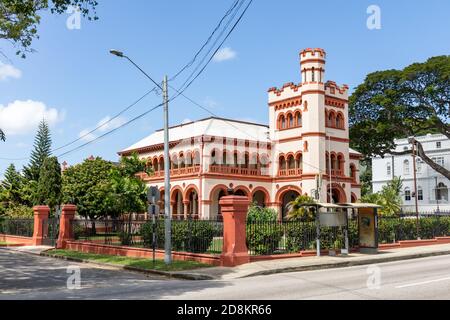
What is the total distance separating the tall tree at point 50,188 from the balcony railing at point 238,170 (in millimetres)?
16991

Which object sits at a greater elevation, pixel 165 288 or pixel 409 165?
pixel 409 165

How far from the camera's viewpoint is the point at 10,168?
62.5 m

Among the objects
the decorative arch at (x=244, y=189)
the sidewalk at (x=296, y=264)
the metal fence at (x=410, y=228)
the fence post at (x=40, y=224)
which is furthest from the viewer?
the decorative arch at (x=244, y=189)

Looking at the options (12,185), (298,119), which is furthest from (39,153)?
(298,119)

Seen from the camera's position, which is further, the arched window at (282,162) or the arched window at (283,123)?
the arched window at (282,162)

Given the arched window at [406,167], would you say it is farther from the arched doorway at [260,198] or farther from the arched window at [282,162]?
the arched doorway at [260,198]

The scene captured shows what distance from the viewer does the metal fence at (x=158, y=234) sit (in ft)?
67.2

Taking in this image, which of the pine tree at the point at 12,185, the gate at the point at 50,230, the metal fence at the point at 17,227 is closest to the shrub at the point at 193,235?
the gate at the point at 50,230

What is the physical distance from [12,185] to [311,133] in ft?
115

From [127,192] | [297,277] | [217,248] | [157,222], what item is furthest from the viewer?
[127,192]

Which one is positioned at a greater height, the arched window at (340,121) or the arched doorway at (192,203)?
the arched window at (340,121)
